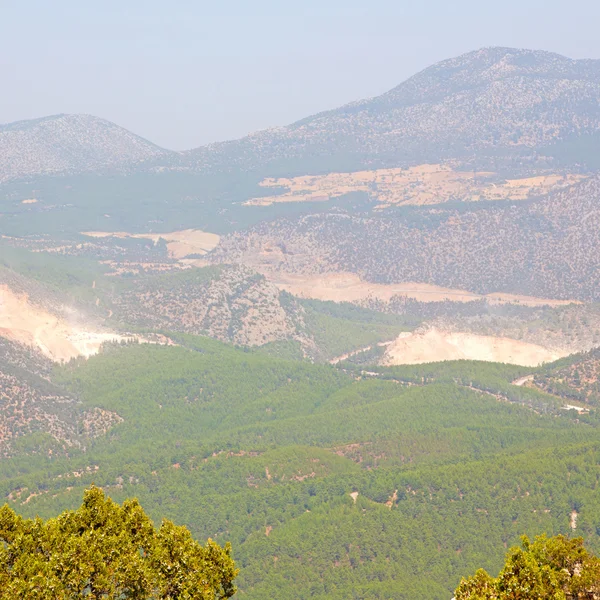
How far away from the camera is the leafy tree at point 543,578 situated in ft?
175

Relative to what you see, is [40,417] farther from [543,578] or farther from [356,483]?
[543,578]

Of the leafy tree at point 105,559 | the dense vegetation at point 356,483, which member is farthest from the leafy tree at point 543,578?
the dense vegetation at point 356,483

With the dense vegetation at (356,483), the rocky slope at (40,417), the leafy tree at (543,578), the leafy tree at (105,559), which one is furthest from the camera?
the rocky slope at (40,417)

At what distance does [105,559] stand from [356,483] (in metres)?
85.7

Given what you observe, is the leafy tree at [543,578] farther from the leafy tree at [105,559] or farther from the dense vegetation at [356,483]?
Answer: the dense vegetation at [356,483]

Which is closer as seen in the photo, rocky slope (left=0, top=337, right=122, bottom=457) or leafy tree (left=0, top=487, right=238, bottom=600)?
leafy tree (left=0, top=487, right=238, bottom=600)

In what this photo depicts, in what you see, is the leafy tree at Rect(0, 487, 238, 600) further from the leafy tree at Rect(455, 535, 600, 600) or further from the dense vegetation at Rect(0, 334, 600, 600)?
the dense vegetation at Rect(0, 334, 600, 600)

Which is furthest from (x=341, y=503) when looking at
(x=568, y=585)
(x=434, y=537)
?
(x=568, y=585)

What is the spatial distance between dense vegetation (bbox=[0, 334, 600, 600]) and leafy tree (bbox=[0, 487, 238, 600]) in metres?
52.6

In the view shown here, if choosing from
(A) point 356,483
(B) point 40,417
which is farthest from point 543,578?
(B) point 40,417

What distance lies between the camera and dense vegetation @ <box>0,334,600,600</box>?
118250 millimetres

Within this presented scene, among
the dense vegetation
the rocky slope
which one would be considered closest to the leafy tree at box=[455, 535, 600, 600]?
the dense vegetation

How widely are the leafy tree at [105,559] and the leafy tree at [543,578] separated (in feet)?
49.8

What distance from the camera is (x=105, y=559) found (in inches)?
2303
